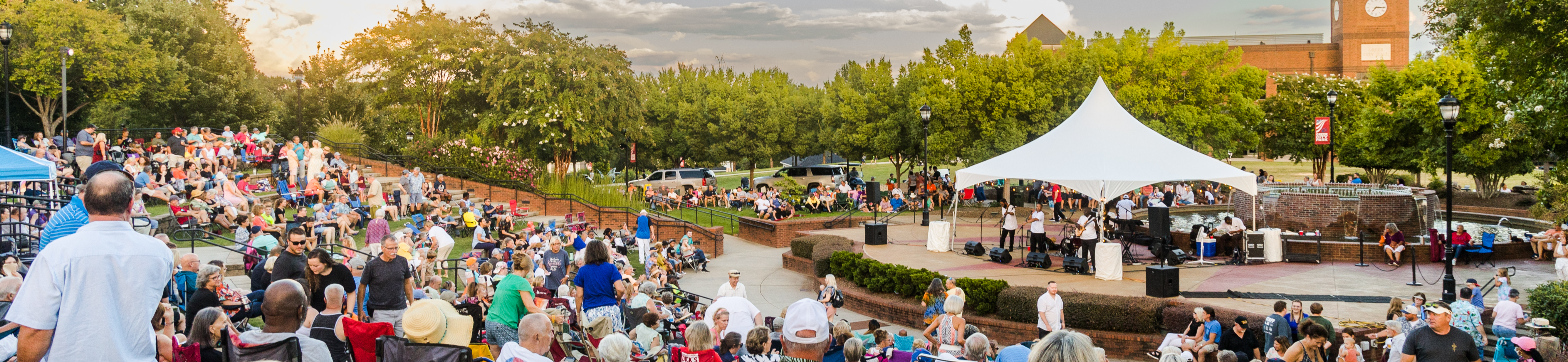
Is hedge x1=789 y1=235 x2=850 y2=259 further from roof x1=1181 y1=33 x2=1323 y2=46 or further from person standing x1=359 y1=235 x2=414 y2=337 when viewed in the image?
roof x1=1181 y1=33 x2=1323 y2=46

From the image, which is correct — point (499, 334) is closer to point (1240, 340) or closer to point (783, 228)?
point (1240, 340)

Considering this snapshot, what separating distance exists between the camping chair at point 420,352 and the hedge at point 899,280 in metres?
8.57

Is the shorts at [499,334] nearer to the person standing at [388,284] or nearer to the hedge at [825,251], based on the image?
the person standing at [388,284]

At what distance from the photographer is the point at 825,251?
1850 cm

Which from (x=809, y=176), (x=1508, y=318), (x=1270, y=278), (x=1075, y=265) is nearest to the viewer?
(x=1508, y=318)

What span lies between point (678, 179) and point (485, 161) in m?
11.0

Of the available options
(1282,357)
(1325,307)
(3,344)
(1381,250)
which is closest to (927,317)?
(1282,357)

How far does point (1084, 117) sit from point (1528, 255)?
9.08 meters

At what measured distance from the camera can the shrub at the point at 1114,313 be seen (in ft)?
39.5

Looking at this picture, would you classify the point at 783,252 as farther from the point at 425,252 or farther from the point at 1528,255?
the point at 1528,255

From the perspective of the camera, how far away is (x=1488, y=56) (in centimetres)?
1905

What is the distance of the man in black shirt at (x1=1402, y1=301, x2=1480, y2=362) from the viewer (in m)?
7.50

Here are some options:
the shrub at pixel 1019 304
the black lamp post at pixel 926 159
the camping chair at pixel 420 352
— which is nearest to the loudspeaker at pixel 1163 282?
the shrub at pixel 1019 304

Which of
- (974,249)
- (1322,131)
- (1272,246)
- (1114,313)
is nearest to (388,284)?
(1114,313)
